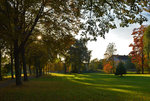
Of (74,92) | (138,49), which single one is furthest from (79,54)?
(74,92)

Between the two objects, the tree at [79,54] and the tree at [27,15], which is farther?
the tree at [79,54]

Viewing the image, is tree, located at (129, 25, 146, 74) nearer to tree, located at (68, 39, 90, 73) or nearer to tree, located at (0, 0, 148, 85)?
tree, located at (68, 39, 90, 73)

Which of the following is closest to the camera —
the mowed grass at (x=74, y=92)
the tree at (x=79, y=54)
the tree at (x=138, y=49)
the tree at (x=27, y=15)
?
the mowed grass at (x=74, y=92)

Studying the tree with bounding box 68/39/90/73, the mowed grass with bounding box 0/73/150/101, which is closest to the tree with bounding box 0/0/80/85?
the mowed grass with bounding box 0/73/150/101

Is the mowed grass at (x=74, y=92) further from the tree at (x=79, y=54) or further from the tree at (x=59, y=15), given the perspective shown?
the tree at (x=79, y=54)

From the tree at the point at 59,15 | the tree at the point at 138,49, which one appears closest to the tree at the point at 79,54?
the tree at the point at 138,49

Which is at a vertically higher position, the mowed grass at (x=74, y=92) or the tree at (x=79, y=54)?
the tree at (x=79, y=54)

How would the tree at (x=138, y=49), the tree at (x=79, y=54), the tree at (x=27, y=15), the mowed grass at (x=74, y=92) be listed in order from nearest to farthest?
1. the mowed grass at (x=74, y=92)
2. the tree at (x=27, y=15)
3. the tree at (x=138, y=49)
4. the tree at (x=79, y=54)

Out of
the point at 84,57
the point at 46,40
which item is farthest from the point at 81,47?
the point at 46,40

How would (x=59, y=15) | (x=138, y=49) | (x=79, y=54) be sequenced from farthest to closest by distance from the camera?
(x=79, y=54), (x=138, y=49), (x=59, y=15)

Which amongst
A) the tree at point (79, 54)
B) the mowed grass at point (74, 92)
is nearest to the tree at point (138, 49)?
the tree at point (79, 54)

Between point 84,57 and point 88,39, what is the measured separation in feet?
243

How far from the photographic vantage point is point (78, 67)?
82.1 m

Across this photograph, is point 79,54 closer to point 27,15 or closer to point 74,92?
point 27,15
